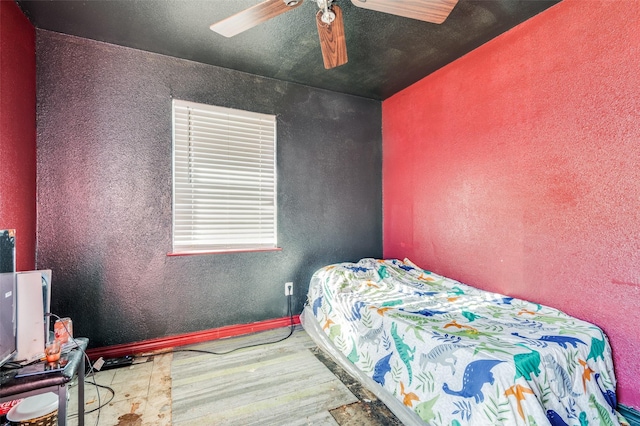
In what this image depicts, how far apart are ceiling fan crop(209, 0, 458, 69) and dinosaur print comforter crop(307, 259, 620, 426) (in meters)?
1.66

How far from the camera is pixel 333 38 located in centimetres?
174

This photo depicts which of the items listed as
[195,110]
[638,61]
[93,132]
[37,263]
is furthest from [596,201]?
[37,263]

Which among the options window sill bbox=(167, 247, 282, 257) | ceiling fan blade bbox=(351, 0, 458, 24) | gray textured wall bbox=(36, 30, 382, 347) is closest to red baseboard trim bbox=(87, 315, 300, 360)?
gray textured wall bbox=(36, 30, 382, 347)

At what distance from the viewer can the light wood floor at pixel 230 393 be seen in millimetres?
1699

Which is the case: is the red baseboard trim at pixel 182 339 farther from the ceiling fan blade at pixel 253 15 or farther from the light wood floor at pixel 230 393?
the ceiling fan blade at pixel 253 15

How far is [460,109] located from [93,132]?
3055 mm

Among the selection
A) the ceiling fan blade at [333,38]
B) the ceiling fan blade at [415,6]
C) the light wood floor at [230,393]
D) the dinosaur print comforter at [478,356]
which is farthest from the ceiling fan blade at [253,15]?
the light wood floor at [230,393]

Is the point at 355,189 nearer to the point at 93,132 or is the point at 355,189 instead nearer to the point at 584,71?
the point at 584,71

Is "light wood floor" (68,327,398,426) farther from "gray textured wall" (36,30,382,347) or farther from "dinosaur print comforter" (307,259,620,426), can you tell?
"gray textured wall" (36,30,382,347)

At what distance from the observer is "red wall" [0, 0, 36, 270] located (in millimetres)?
1740

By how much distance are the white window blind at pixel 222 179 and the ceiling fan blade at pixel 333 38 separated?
127cm

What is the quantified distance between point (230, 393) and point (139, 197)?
5.55 ft

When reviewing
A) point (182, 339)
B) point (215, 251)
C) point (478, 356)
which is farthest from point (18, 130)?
point (478, 356)

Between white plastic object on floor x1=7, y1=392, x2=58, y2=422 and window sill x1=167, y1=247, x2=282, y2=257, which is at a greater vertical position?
window sill x1=167, y1=247, x2=282, y2=257
